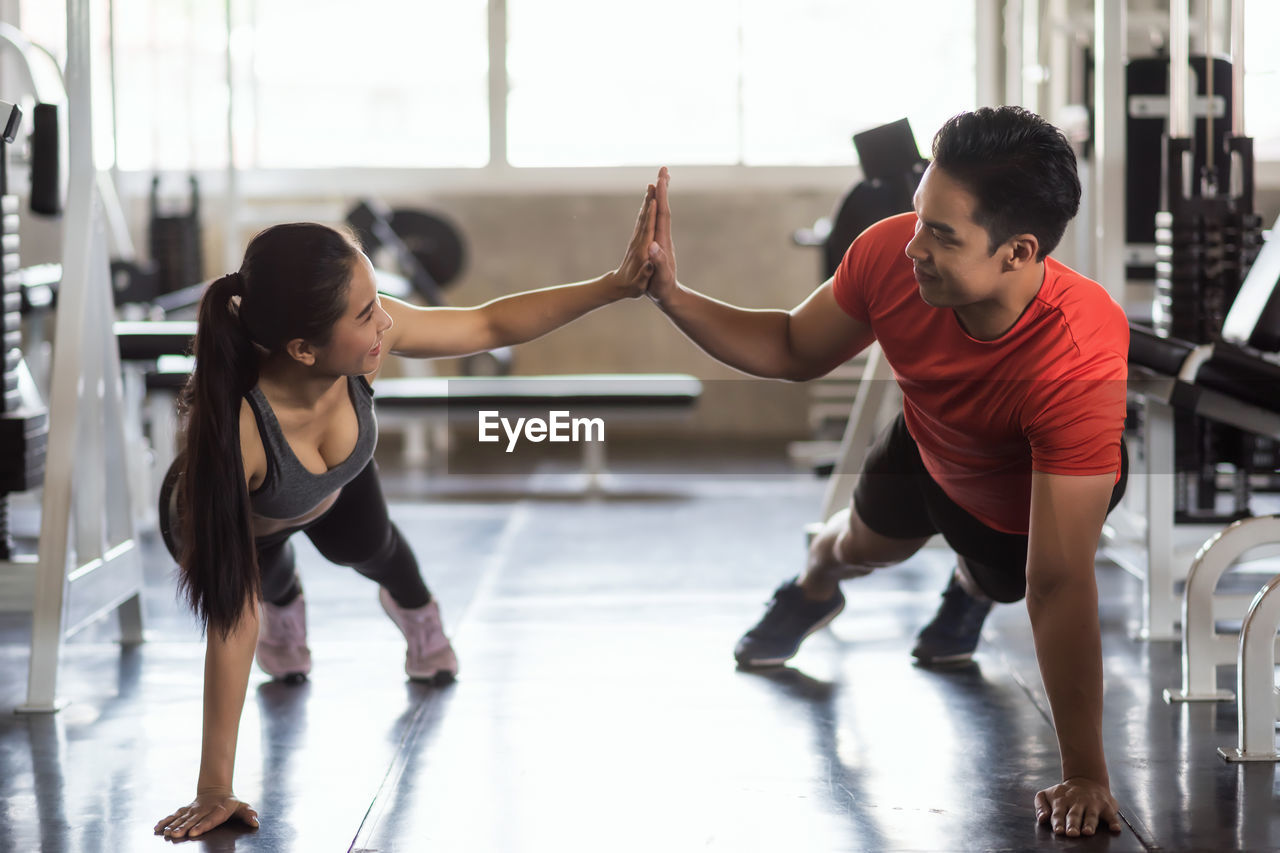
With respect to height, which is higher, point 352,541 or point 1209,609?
point 352,541

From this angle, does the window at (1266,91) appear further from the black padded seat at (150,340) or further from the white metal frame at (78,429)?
the white metal frame at (78,429)

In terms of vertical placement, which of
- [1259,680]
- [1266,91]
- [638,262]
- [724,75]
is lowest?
[1259,680]

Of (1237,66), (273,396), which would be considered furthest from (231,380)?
(1237,66)

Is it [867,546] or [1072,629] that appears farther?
[867,546]

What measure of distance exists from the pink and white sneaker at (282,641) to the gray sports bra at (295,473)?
1.18ft

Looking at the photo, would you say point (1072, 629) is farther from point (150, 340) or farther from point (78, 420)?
point (150, 340)

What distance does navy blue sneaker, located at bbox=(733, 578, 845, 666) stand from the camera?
92.1 inches

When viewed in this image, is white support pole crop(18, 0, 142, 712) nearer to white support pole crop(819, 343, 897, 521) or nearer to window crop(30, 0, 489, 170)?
white support pole crop(819, 343, 897, 521)

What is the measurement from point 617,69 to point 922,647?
387 cm

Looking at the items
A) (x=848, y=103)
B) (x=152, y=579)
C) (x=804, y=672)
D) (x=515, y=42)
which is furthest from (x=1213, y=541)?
(x=515, y=42)

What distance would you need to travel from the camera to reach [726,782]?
179cm

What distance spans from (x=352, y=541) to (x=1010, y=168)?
1.14 meters

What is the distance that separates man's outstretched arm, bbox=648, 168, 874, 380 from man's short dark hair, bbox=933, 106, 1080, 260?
379 mm

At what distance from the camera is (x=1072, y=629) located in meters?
1.58
